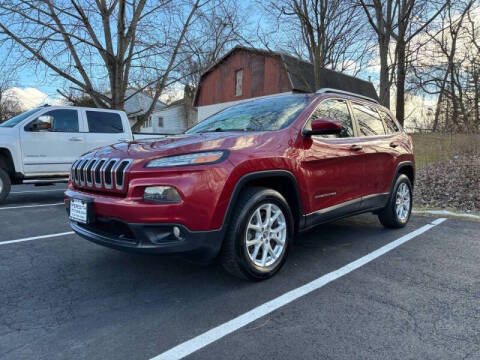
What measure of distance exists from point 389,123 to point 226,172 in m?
3.29

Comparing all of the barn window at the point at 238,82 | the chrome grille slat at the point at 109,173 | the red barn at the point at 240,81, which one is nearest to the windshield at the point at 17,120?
the chrome grille slat at the point at 109,173

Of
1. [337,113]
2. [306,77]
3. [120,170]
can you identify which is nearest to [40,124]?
[120,170]

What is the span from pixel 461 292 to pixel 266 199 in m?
1.79

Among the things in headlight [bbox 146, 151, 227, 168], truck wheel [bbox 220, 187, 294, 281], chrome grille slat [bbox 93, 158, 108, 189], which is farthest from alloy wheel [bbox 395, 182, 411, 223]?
chrome grille slat [bbox 93, 158, 108, 189]

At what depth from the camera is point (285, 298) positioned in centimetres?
282

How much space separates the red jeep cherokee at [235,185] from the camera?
104 inches

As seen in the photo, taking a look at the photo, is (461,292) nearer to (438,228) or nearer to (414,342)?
(414,342)

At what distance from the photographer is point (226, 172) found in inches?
109

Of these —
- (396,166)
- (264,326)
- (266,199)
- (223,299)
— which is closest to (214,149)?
(266,199)

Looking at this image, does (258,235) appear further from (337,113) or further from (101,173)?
(337,113)

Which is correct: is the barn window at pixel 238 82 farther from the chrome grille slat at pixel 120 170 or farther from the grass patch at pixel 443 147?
the chrome grille slat at pixel 120 170

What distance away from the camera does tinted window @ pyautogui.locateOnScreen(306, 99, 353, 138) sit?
150 inches

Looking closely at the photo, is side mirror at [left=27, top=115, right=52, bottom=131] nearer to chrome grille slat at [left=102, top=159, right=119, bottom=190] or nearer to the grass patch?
chrome grille slat at [left=102, top=159, right=119, bottom=190]

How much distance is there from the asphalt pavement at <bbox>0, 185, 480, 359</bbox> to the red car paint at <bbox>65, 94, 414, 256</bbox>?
64 centimetres
